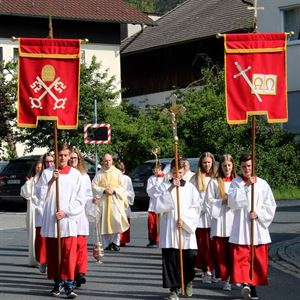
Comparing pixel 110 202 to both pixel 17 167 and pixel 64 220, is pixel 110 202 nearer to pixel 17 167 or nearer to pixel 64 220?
pixel 64 220

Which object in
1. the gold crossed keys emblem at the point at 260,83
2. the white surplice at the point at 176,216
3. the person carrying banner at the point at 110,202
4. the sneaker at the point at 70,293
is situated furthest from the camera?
the person carrying banner at the point at 110,202

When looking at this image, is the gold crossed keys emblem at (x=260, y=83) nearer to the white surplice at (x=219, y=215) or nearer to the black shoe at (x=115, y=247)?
the white surplice at (x=219, y=215)

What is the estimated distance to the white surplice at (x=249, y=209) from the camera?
11.0 meters

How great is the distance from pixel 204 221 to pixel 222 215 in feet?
3.42

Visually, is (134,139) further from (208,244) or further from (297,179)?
(208,244)

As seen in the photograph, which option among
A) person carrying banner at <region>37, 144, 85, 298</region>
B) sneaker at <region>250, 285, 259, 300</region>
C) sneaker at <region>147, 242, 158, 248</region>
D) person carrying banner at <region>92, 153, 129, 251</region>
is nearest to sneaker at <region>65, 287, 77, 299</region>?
person carrying banner at <region>37, 144, 85, 298</region>

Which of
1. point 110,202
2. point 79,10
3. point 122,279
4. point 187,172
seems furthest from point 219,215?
point 79,10

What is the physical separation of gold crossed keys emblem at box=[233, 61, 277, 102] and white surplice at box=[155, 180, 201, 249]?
4.86ft

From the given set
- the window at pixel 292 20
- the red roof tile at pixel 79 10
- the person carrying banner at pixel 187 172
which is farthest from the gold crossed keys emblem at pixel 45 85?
the red roof tile at pixel 79 10

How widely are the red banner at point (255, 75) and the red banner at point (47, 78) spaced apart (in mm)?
1970

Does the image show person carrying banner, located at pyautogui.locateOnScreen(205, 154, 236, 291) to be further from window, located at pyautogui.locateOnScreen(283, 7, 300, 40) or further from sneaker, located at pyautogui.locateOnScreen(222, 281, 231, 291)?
window, located at pyautogui.locateOnScreen(283, 7, 300, 40)

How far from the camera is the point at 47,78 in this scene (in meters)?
11.9

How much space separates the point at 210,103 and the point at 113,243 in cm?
1750

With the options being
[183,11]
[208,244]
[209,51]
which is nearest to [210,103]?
[209,51]
